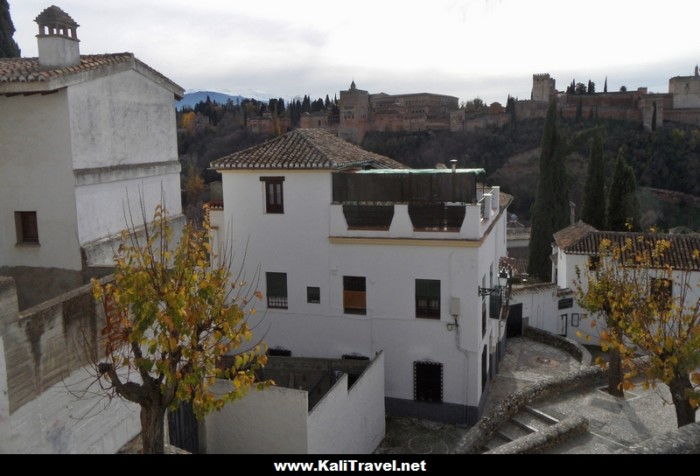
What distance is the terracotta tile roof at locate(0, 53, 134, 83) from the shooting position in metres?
11.3

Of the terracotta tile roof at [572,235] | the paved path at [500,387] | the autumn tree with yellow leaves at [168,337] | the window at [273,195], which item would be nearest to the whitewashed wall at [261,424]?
the autumn tree with yellow leaves at [168,337]

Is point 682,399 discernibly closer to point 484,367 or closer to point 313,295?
point 484,367

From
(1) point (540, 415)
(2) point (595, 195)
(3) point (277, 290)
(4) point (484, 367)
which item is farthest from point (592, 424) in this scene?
(2) point (595, 195)

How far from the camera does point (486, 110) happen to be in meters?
89.9

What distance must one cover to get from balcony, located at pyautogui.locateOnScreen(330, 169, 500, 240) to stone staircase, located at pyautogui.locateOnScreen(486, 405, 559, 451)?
449 centimetres

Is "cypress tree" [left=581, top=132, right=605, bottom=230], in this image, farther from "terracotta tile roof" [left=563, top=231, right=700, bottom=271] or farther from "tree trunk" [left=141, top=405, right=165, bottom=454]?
"tree trunk" [left=141, top=405, right=165, bottom=454]

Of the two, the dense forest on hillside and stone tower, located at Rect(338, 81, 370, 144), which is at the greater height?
stone tower, located at Rect(338, 81, 370, 144)

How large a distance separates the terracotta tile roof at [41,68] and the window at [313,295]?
7428mm

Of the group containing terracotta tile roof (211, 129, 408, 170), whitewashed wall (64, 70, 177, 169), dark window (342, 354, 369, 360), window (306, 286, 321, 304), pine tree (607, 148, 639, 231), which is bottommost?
dark window (342, 354, 369, 360)

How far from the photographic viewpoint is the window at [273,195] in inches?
642

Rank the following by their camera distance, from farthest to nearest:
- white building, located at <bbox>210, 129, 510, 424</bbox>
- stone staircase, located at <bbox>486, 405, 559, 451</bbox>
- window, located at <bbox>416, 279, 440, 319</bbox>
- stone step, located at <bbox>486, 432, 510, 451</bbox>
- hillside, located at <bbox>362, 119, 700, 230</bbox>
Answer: hillside, located at <bbox>362, 119, 700, 230</bbox>, window, located at <bbox>416, 279, 440, 319</bbox>, white building, located at <bbox>210, 129, 510, 424</bbox>, stone staircase, located at <bbox>486, 405, 559, 451</bbox>, stone step, located at <bbox>486, 432, 510, 451</bbox>

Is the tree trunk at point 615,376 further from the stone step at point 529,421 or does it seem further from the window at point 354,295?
the window at point 354,295

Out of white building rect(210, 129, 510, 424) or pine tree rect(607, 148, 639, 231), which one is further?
pine tree rect(607, 148, 639, 231)

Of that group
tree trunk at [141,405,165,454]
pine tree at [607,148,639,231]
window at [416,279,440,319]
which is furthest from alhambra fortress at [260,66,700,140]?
tree trunk at [141,405,165,454]
